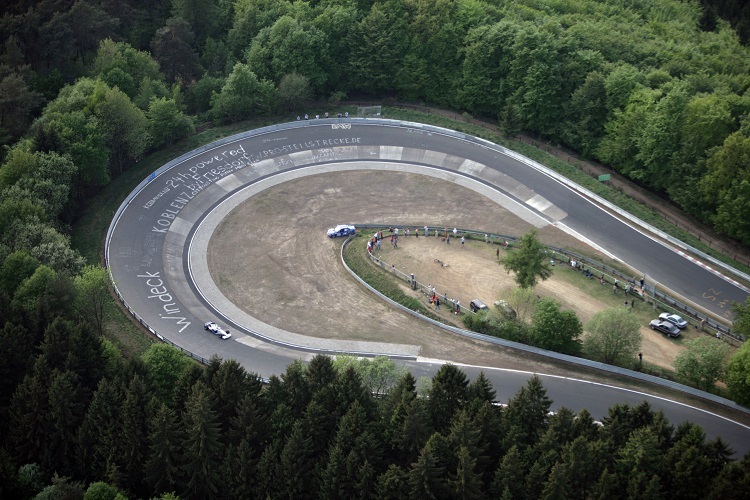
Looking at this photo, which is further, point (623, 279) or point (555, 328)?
point (623, 279)

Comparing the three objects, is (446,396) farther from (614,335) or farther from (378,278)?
(378,278)

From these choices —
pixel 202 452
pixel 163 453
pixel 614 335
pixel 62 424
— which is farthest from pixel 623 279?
pixel 62 424

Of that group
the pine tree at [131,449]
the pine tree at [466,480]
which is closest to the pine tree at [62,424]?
the pine tree at [131,449]

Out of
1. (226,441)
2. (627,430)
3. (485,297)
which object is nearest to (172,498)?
(226,441)

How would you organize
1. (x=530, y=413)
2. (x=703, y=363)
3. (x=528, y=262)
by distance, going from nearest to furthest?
1. (x=530, y=413)
2. (x=703, y=363)
3. (x=528, y=262)

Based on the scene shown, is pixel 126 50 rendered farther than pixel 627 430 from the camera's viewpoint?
Yes

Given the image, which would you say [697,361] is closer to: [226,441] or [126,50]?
[226,441]

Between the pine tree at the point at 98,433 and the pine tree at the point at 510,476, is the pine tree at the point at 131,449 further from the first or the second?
the pine tree at the point at 510,476
